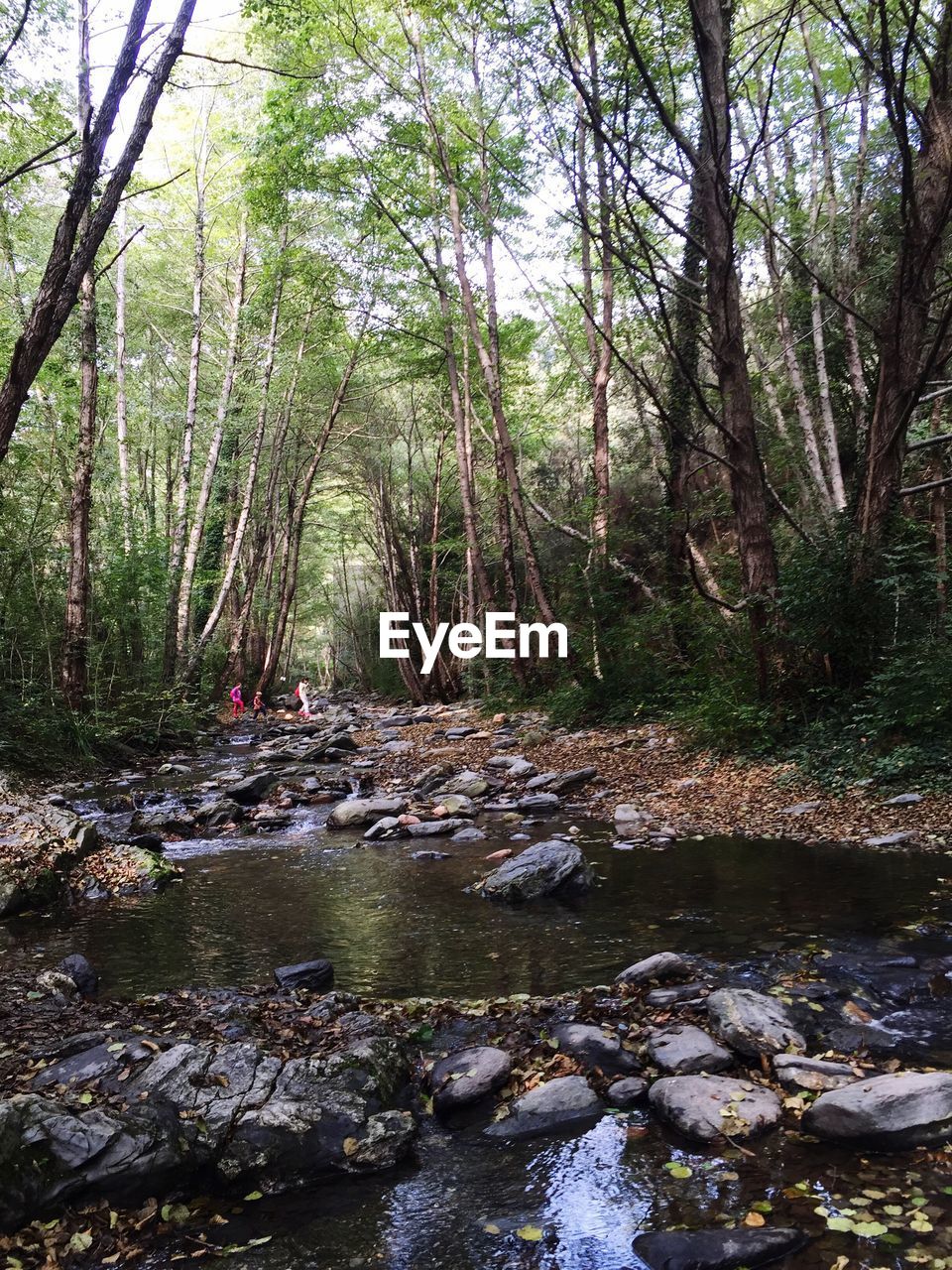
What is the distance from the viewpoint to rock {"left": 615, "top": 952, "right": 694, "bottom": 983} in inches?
152

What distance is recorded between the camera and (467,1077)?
3.03 m

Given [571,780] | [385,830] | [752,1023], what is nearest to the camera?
[752,1023]

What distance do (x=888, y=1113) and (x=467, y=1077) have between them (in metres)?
1.49

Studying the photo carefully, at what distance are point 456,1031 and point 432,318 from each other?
1732 centimetres

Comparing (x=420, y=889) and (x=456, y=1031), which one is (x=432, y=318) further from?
(x=456, y=1031)

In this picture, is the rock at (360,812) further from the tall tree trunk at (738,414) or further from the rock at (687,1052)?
the rock at (687,1052)

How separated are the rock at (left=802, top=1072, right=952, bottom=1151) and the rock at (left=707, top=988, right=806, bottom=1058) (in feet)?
1.54

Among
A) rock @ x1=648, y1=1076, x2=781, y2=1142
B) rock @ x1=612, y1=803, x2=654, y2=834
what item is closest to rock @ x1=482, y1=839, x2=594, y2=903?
rock @ x1=612, y1=803, x2=654, y2=834

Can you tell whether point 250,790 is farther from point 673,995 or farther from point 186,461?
point 186,461

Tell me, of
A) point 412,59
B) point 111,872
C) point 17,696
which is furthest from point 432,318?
point 111,872

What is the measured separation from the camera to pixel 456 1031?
3.52 m

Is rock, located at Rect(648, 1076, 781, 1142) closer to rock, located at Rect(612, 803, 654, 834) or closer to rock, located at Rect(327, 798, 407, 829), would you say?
rock, located at Rect(612, 803, 654, 834)

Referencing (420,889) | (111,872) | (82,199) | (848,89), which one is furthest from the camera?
(848,89)

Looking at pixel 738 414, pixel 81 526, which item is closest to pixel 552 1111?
pixel 738 414
